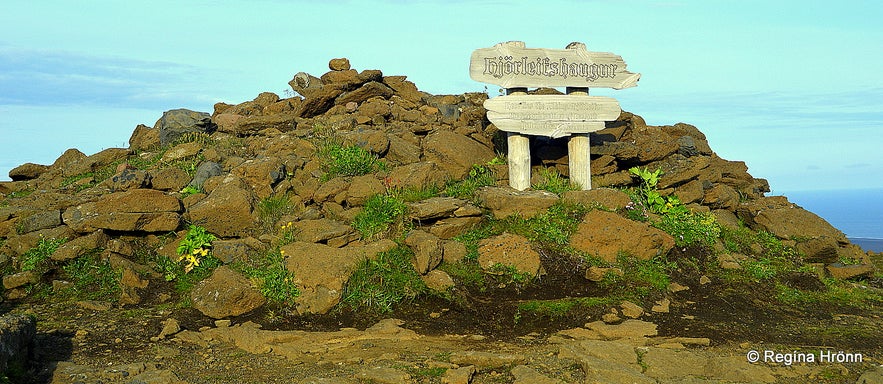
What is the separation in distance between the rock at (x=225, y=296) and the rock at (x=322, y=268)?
0.61m

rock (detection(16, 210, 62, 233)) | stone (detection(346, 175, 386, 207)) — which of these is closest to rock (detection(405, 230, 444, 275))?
stone (detection(346, 175, 386, 207))

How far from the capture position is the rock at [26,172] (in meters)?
16.1

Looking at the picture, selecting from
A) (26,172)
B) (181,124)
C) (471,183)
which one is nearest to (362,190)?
(471,183)

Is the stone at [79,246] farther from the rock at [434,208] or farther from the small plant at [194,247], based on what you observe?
the rock at [434,208]

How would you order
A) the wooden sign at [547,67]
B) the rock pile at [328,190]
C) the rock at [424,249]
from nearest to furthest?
the rock at [424,249], the rock pile at [328,190], the wooden sign at [547,67]

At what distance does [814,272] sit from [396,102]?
9.24 meters

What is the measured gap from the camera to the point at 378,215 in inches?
448

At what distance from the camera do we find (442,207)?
11.5 metres

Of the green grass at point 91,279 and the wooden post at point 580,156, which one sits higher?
the wooden post at point 580,156

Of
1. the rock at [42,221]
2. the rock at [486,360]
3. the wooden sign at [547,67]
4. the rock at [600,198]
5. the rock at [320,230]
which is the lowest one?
the rock at [486,360]

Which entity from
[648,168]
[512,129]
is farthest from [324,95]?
[648,168]

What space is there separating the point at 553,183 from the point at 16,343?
884 centimetres

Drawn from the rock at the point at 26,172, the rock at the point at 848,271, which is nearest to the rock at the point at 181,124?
the rock at the point at 26,172

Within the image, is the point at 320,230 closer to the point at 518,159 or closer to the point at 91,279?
the point at 91,279
